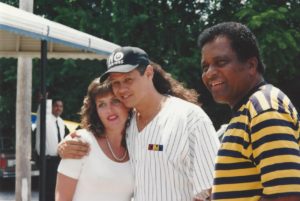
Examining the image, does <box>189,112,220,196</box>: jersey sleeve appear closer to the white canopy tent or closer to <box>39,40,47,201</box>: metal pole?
the white canopy tent

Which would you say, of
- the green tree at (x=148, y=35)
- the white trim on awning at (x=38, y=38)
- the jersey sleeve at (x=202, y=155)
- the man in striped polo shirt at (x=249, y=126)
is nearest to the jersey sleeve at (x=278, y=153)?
the man in striped polo shirt at (x=249, y=126)

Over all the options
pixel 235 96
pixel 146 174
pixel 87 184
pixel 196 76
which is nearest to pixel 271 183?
pixel 235 96

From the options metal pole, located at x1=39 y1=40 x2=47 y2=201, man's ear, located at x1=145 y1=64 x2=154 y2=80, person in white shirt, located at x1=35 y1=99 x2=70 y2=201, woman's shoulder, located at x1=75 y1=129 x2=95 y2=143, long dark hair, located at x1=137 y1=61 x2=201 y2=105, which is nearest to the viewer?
man's ear, located at x1=145 y1=64 x2=154 y2=80

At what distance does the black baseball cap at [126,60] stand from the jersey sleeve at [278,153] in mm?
1310

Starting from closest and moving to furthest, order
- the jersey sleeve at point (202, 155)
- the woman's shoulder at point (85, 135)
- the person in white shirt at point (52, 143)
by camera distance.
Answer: the jersey sleeve at point (202, 155)
the woman's shoulder at point (85, 135)
the person in white shirt at point (52, 143)

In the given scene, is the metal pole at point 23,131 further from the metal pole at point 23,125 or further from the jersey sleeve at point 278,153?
the jersey sleeve at point 278,153

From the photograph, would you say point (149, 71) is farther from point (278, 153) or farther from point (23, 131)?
point (23, 131)

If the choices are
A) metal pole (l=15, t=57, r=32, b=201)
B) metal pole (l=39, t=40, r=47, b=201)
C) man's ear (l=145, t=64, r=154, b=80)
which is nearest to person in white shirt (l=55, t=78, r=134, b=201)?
man's ear (l=145, t=64, r=154, b=80)

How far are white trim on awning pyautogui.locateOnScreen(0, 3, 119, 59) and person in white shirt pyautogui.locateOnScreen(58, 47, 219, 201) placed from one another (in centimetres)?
257

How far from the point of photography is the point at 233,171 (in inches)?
89.7

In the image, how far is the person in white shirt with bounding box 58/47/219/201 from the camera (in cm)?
318

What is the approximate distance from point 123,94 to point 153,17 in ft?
46.9

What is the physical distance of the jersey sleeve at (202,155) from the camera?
124 inches

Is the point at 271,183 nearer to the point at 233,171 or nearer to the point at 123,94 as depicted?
the point at 233,171
